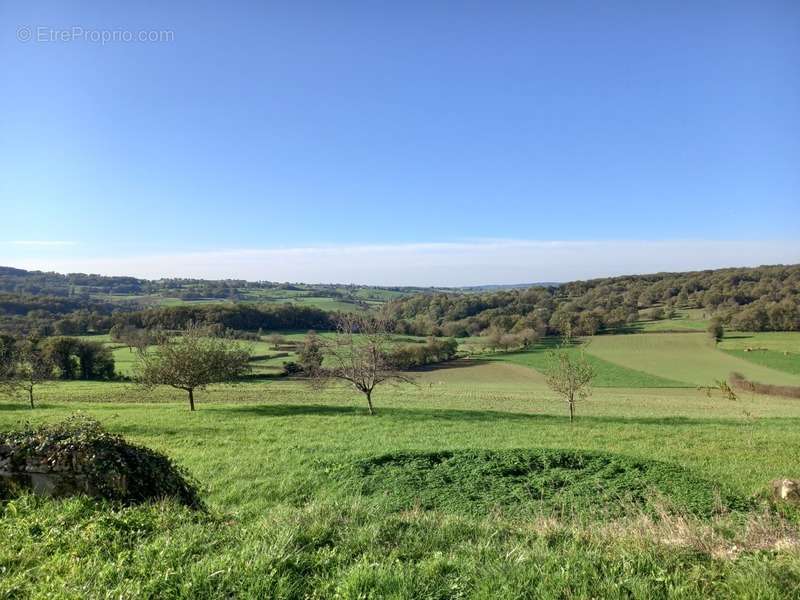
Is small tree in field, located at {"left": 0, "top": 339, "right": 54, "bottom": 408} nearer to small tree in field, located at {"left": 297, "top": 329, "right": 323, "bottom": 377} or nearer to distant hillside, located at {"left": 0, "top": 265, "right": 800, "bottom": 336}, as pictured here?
small tree in field, located at {"left": 297, "top": 329, "right": 323, "bottom": 377}

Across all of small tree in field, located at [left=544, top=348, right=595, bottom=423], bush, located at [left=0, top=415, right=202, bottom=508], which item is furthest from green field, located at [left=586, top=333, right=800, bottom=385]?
bush, located at [left=0, top=415, right=202, bottom=508]

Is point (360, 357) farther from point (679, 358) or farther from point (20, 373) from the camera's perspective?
point (679, 358)

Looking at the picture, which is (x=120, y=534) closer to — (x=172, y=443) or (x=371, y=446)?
(x=371, y=446)

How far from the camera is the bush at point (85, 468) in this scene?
6.39m

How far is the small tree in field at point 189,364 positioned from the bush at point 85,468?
2076 cm

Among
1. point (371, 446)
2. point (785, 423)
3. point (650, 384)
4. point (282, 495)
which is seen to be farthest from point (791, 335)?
point (282, 495)

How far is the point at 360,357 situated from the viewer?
85.7 feet

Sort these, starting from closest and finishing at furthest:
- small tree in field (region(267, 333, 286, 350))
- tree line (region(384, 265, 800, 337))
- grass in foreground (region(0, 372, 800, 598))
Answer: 1. grass in foreground (region(0, 372, 800, 598))
2. small tree in field (region(267, 333, 286, 350))
3. tree line (region(384, 265, 800, 337))

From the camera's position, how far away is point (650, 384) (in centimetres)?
5219

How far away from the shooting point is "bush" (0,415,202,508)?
6395mm

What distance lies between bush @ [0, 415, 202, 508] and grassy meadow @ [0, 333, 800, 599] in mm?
372

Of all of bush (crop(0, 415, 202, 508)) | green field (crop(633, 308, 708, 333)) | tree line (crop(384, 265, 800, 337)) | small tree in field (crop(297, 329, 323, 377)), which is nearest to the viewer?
bush (crop(0, 415, 202, 508))

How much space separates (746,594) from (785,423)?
23238 millimetres

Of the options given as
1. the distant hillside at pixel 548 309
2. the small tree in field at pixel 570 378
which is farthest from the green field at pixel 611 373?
the small tree in field at pixel 570 378
